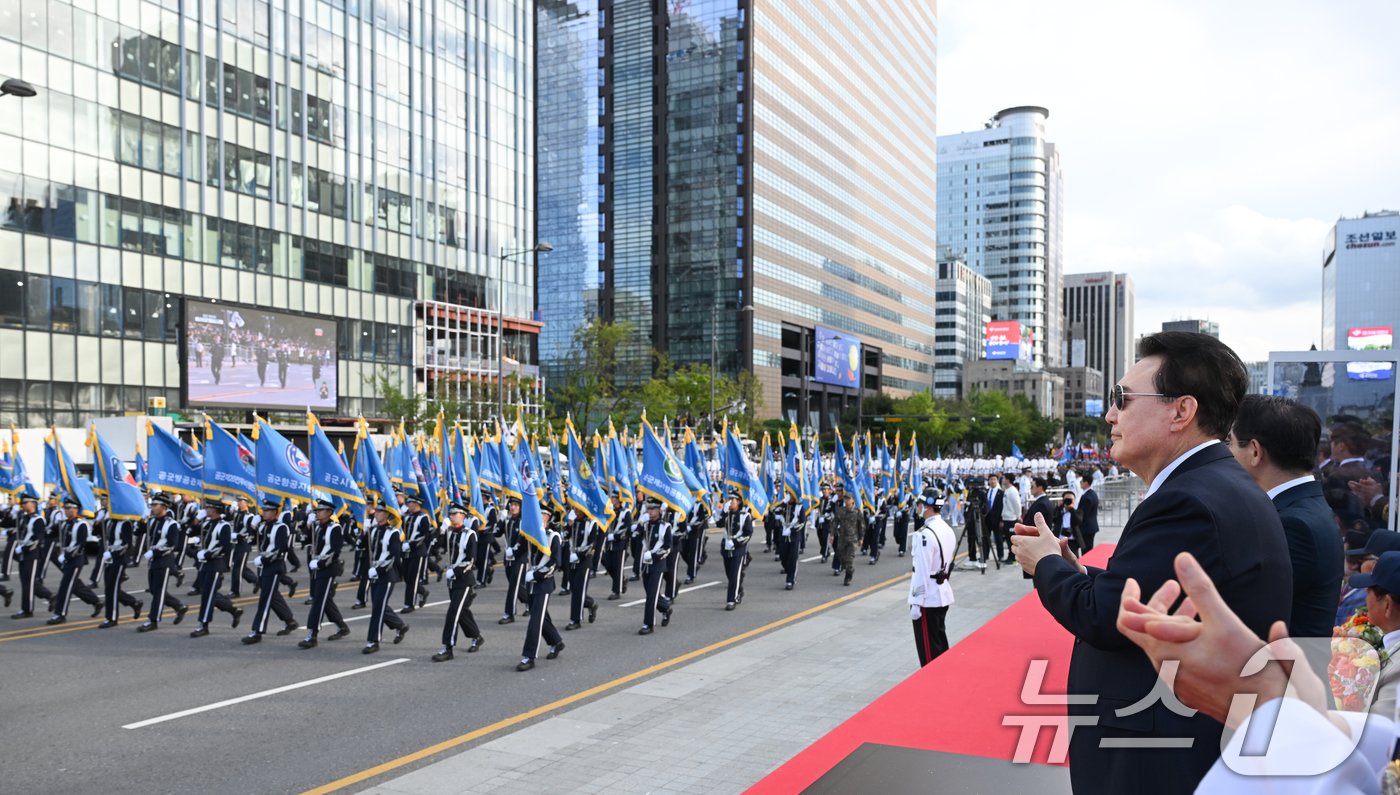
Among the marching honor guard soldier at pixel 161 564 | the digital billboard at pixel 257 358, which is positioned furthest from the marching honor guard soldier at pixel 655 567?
the digital billboard at pixel 257 358

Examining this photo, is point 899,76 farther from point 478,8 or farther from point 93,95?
point 93,95

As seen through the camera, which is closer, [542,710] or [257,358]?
[542,710]

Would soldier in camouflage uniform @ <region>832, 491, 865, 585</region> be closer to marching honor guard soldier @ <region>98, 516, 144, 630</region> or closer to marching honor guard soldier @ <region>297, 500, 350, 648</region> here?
marching honor guard soldier @ <region>297, 500, 350, 648</region>

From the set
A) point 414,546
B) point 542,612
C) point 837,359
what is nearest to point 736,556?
point 542,612

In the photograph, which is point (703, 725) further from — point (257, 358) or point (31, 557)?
point (257, 358)

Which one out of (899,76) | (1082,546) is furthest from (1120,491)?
(899,76)

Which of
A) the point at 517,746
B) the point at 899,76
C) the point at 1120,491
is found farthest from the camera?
the point at 899,76

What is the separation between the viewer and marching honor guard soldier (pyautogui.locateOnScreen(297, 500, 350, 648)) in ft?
40.1

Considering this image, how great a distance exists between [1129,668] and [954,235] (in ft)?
604

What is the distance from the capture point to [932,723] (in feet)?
16.2

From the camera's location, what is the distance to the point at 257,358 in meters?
41.7

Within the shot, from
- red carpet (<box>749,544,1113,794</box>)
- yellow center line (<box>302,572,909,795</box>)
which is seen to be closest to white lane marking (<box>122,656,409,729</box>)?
yellow center line (<box>302,572,909,795</box>)

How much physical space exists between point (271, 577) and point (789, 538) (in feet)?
30.1

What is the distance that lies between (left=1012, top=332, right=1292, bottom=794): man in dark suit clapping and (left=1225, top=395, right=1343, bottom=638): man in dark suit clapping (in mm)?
265
